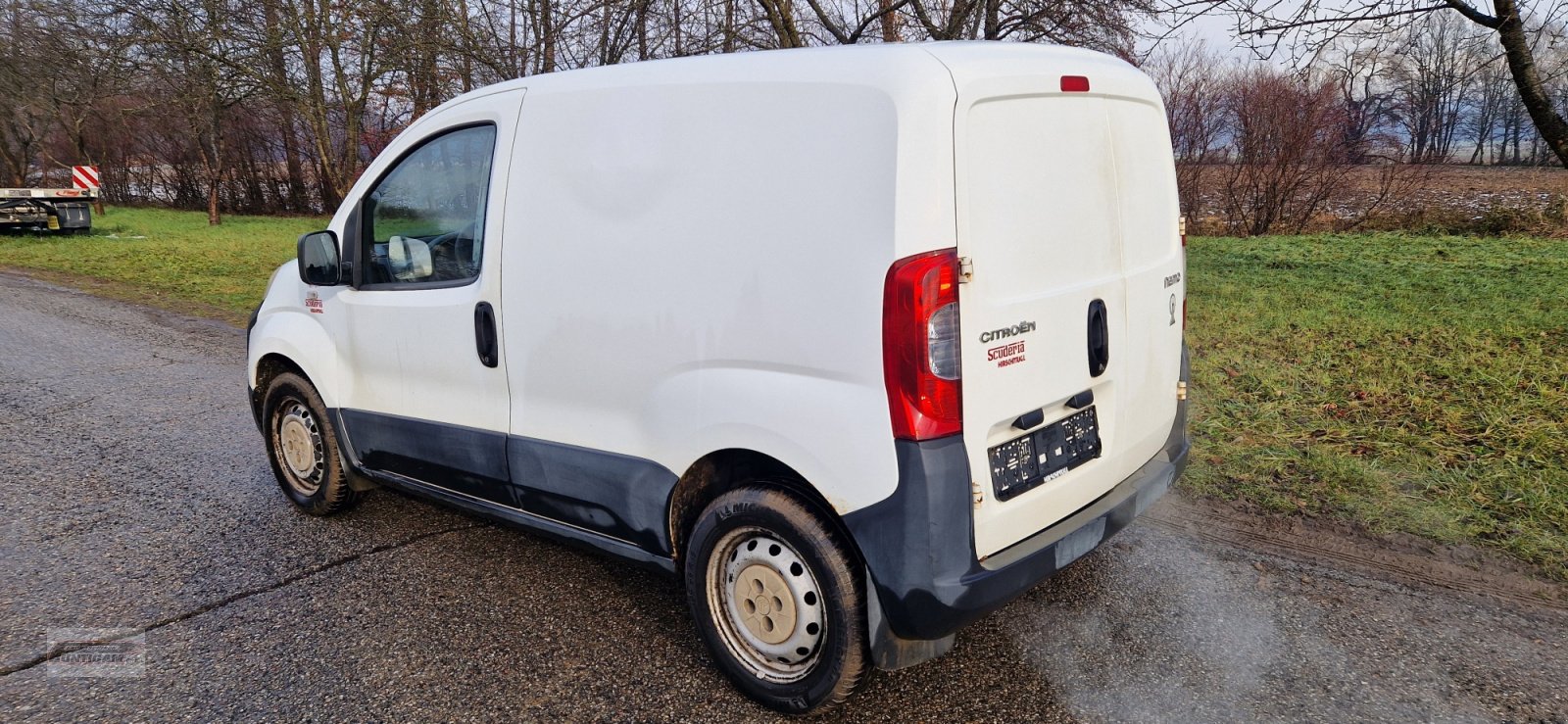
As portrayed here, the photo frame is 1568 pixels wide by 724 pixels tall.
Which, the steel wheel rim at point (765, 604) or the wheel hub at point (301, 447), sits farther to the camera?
the wheel hub at point (301, 447)

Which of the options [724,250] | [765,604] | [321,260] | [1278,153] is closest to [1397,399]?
[765,604]

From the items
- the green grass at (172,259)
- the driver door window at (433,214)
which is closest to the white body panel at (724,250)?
the driver door window at (433,214)

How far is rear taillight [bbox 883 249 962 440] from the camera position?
2301mm

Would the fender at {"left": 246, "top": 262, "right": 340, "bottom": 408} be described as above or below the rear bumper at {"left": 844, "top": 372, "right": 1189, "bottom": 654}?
above

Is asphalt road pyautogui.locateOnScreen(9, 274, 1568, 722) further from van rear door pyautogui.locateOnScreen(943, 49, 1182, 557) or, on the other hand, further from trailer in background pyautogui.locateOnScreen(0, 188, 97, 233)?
trailer in background pyautogui.locateOnScreen(0, 188, 97, 233)

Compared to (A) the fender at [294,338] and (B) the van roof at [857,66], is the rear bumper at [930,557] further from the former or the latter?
(A) the fender at [294,338]

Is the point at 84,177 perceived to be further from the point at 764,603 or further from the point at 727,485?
the point at 764,603

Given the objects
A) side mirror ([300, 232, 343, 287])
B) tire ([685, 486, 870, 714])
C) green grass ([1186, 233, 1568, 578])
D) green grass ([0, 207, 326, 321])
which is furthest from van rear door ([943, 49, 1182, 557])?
green grass ([0, 207, 326, 321])

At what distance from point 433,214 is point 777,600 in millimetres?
2051

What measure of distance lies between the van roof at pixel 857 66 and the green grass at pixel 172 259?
28.5 feet

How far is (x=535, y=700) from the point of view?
282cm

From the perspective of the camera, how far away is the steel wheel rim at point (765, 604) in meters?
2.68

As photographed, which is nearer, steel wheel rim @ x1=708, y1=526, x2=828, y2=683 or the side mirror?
steel wheel rim @ x1=708, y1=526, x2=828, y2=683

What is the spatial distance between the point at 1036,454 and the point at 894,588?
0.58 meters
